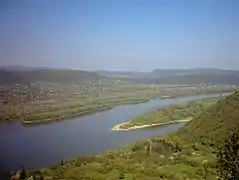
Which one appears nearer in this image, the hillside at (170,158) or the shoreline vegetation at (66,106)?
the hillside at (170,158)

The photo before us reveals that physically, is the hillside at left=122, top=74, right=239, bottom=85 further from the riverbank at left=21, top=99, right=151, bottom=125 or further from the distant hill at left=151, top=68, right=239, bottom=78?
the riverbank at left=21, top=99, right=151, bottom=125

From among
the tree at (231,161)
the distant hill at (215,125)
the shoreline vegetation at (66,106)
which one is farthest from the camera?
the shoreline vegetation at (66,106)

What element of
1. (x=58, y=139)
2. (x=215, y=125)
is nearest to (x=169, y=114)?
(x=58, y=139)

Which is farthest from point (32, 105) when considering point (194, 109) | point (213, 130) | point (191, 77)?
point (191, 77)

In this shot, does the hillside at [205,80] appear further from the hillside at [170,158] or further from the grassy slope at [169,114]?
the hillside at [170,158]

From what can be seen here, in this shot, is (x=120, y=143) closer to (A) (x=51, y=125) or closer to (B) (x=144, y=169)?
(A) (x=51, y=125)

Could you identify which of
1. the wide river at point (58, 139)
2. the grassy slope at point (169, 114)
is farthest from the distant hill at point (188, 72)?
the wide river at point (58, 139)
